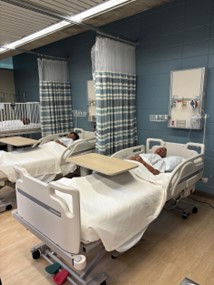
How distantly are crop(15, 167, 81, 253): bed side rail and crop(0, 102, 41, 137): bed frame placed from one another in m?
3.00

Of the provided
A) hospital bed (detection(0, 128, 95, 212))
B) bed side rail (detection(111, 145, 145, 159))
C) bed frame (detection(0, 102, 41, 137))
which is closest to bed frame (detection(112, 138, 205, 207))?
bed side rail (detection(111, 145, 145, 159))

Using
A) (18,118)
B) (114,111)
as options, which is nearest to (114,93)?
(114,111)

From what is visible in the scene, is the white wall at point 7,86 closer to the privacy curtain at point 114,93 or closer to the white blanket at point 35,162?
the white blanket at point 35,162

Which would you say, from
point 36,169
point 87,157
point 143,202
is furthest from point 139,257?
point 36,169

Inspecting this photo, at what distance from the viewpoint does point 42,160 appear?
3150mm

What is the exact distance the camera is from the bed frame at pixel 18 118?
4.61 m

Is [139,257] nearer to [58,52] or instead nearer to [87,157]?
[87,157]

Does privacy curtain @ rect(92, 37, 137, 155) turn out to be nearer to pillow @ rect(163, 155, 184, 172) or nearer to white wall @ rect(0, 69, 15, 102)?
pillow @ rect(163, 155, 184, 172)

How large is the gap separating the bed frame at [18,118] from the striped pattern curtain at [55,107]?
575 millimetres

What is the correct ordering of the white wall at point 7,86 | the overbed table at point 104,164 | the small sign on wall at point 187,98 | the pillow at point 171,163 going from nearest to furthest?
the overbed table at point 104,164 → the pillow at point 171,163 → the small sign on wall at point 187,98 → the white wall at point 7,86

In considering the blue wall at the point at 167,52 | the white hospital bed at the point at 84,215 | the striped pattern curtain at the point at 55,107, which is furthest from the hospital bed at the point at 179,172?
the striped pattern curtain at the point at 55,107

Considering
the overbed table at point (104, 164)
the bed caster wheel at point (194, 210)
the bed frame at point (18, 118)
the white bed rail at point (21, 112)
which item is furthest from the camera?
the white bed rail at point (21, 112)

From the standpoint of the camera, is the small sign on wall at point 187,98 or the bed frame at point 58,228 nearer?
the bed frame at point 58,228

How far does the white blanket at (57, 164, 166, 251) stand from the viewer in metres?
1.56
